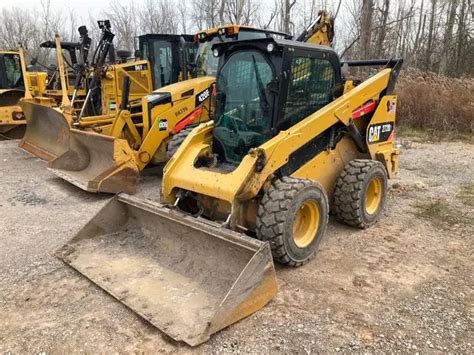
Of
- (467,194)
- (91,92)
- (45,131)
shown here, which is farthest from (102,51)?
(467,194)

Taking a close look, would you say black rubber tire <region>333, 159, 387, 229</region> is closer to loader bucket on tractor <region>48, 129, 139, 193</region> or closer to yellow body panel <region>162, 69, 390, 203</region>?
yellow body panel <region>162, 69, 390, 203</region>

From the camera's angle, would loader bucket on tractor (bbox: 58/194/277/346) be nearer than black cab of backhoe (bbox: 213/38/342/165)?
Yes

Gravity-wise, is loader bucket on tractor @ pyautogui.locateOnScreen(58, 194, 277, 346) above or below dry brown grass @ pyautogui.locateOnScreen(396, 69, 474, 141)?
below

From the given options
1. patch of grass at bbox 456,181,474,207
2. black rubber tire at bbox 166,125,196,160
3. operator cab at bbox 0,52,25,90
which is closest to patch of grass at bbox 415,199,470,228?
patch of grass at bbox 456,181,474,207

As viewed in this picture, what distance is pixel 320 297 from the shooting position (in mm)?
3361

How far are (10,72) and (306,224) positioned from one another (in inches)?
439

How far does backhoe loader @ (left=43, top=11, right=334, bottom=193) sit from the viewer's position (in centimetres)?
592

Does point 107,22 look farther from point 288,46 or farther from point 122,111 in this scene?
point 288,46

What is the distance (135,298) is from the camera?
321cm

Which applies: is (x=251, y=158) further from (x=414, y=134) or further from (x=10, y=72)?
(x=10, y=72)

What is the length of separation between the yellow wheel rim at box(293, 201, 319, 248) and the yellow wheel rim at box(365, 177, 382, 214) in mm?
1224

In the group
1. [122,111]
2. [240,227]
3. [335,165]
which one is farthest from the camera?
[122,111]

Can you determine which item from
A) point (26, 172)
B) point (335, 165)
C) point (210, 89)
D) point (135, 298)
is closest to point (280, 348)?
point (135, 298)

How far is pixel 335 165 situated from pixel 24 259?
330 centimetres
